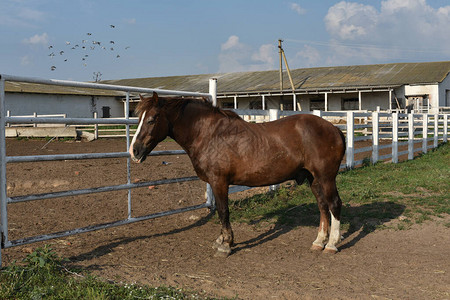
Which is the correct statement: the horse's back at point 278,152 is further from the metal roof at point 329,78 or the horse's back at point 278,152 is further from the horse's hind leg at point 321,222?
the metal roof at point 329,78

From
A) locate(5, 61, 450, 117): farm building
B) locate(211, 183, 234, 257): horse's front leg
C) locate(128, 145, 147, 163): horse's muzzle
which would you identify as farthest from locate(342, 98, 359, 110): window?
locate(128, 145, 147, 163): horse's muzzle

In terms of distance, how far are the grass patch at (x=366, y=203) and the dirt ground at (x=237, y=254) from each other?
0.72ft

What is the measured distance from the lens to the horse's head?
15.6 feet

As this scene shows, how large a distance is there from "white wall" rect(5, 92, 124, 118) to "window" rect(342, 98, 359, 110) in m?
16.9

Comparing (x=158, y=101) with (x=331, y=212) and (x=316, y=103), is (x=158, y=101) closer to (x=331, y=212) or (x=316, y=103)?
(x=331, y=212)

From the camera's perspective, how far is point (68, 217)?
6.40 m

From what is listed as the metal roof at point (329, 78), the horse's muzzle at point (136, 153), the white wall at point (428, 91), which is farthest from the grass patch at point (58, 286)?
the white wall at point (428, 91)

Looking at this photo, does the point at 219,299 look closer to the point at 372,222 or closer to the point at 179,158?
the point at 372,222

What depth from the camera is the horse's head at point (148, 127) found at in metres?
4.74

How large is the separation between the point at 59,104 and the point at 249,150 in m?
27.6

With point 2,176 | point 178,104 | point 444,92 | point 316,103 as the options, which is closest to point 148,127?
point 178,104

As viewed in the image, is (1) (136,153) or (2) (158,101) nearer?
(1) (136,153)

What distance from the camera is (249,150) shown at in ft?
16.5

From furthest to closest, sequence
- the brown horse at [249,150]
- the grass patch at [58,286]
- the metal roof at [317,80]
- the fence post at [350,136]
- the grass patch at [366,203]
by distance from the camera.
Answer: the metal roof at [317,80]
the fence post at [350,136]
the grass patch at [366,203]
the brown horse at [249,150]
the grass patch at [58,286]
